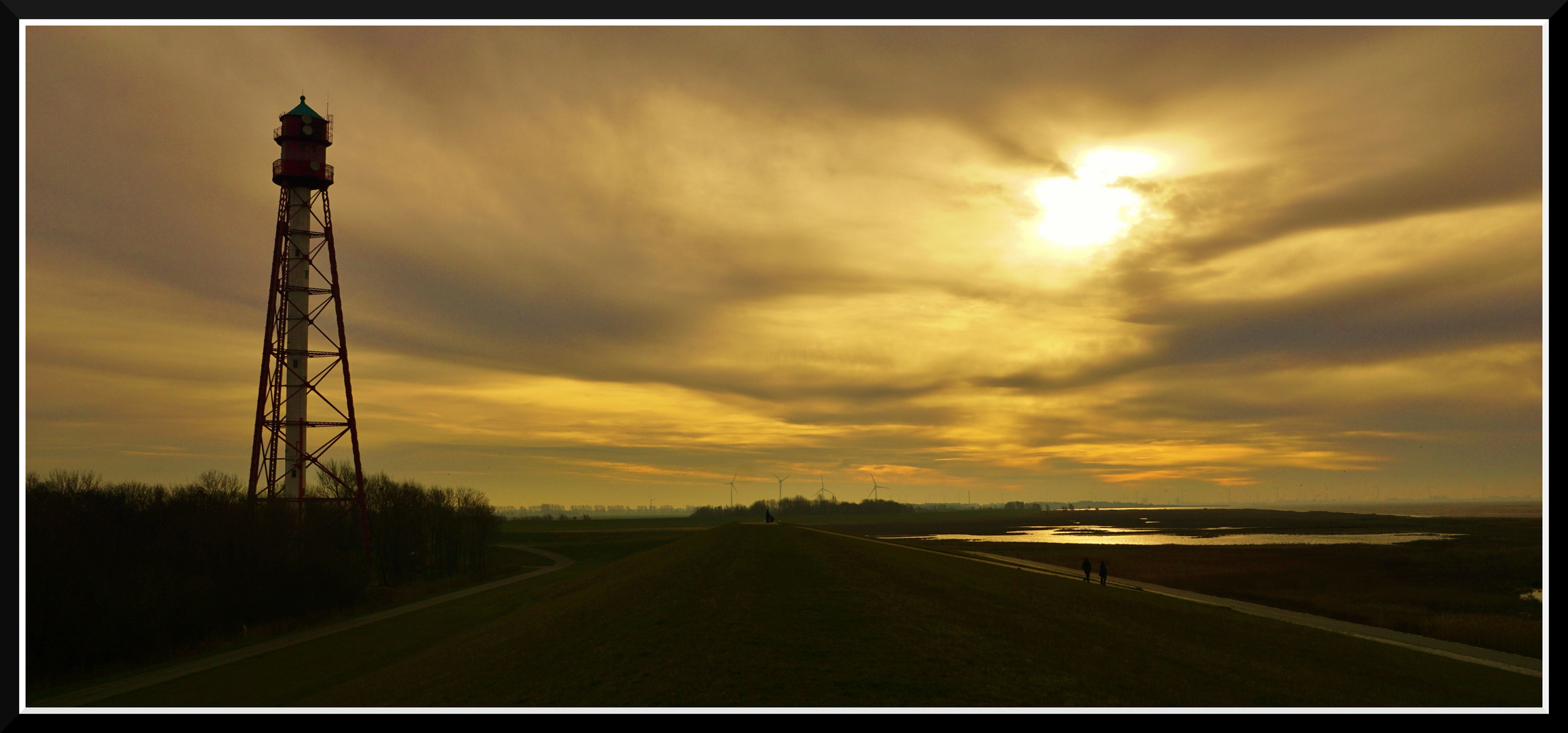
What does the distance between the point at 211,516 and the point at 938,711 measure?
7068 cm

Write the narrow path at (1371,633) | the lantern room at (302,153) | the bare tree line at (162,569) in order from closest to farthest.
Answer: the narrow path at (1371,633)
the bare tree line at (162,569)
the lantern room at (302,153)

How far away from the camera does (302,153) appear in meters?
74.3

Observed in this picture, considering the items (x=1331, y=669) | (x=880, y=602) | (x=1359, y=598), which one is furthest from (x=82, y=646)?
(x=1359, y=598)

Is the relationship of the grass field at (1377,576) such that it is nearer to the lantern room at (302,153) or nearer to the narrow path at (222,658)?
the narrow path at (222,658)

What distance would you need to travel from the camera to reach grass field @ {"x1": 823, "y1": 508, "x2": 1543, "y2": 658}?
51938 mm

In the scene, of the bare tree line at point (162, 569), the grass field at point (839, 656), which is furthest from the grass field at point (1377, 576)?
the bare tree line at point (162, 569)

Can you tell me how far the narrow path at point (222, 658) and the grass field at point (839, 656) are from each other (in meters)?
1.67

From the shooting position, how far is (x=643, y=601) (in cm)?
4166

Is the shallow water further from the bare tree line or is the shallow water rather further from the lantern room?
the lantern room

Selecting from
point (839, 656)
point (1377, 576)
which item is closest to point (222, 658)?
point (839, 656)

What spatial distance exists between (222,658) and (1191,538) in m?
161

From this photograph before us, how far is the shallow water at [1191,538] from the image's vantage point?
445ft

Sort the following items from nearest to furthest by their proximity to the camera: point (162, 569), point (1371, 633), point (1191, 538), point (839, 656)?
1. point (839, 656)
2. point (1371, 633)
3. point (162, 569)
4. point (1191, 538)

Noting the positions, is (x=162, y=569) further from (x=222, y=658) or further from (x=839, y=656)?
(x=839, y=656)
